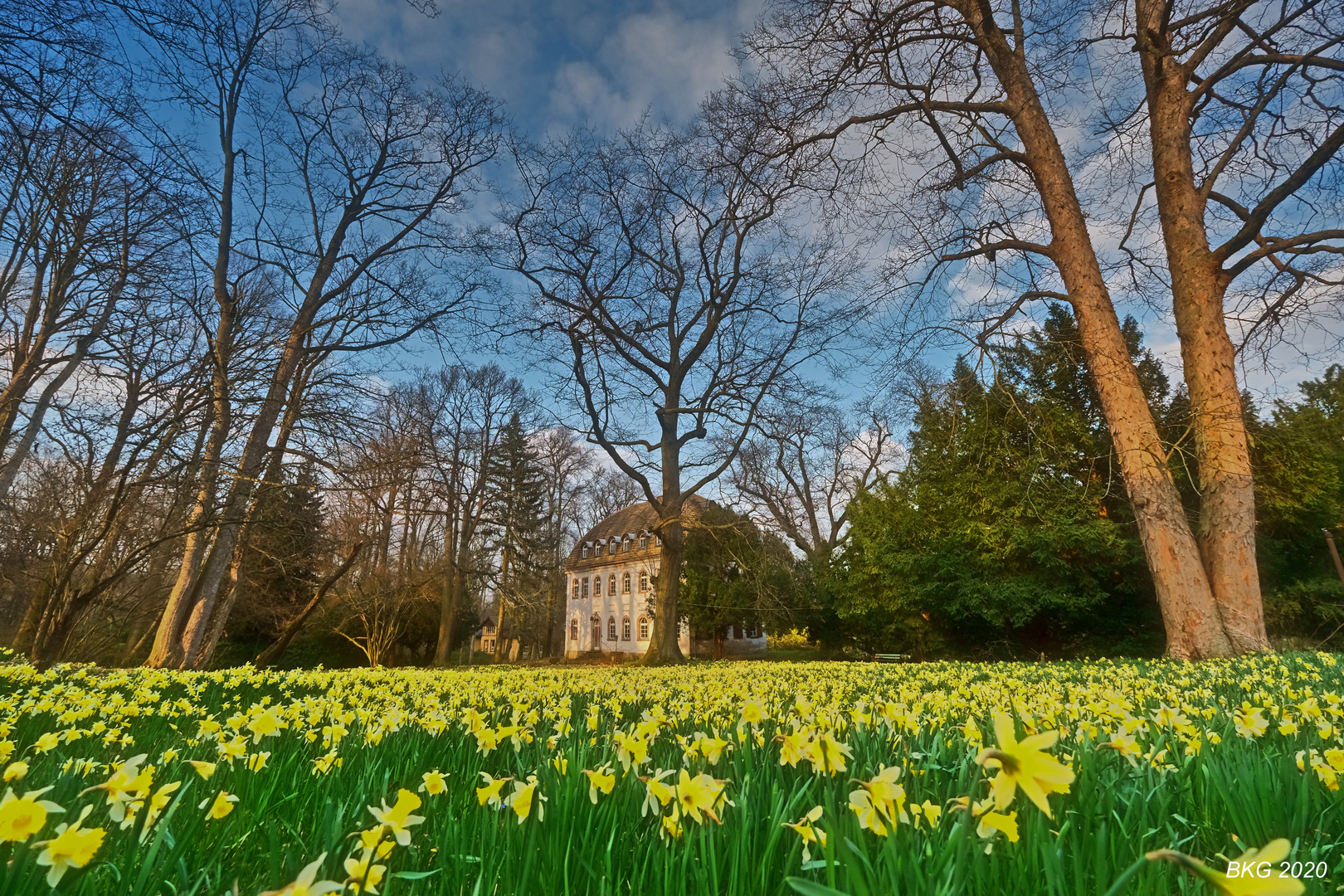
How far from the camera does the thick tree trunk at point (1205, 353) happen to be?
7887 millimetres

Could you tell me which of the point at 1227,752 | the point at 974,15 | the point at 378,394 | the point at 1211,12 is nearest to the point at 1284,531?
the point at 1211,12

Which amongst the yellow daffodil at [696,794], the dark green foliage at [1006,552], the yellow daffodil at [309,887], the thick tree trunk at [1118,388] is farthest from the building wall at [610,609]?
the yellow daffodil at [309,887]

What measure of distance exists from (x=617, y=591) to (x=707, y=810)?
4381 cm

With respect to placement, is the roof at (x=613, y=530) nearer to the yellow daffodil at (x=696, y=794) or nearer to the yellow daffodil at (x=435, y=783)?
the yellow daffodil at (x=435, y=783)

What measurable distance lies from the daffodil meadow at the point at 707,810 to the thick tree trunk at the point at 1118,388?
5.95 meters

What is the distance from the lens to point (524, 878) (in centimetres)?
110

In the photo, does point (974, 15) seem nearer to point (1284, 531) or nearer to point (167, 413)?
point (167, 413)

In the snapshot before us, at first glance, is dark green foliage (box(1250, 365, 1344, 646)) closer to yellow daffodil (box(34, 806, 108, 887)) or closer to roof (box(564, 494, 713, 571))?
yellow daffodil (box(34, 806, 108, 887))

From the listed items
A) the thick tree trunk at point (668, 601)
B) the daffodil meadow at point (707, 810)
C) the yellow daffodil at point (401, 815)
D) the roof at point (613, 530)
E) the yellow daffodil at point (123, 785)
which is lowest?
the daffodil meadow at point (707, 810)

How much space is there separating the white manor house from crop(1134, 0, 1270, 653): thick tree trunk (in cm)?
3104

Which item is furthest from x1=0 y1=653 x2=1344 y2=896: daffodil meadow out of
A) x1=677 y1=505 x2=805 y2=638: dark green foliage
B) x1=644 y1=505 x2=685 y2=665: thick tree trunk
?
x1=677 y1=505 x2=805 y2=638: dark green foliage

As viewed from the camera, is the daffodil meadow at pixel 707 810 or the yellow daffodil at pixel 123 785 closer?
the daffodil meadow at pixel 707 810

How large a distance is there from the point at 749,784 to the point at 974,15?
12.2 m

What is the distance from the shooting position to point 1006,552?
16531mm
